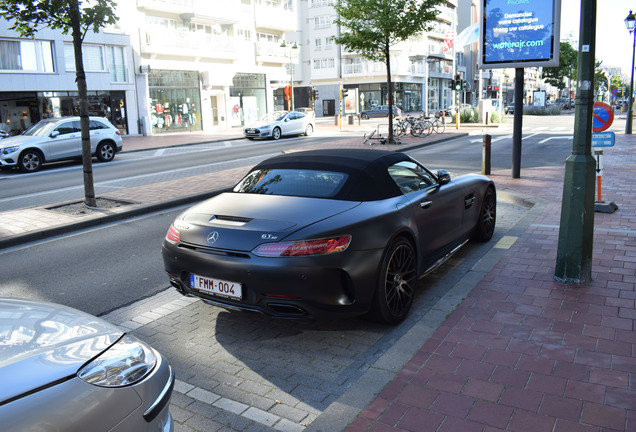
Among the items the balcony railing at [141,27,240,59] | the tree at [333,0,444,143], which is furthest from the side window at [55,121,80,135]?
the balcony railing at [141,27,240,59]

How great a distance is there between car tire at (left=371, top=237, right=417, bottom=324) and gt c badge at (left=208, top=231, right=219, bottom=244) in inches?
50.0

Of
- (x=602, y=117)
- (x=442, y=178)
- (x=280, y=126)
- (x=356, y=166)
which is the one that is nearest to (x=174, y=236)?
(x=356, y=166)

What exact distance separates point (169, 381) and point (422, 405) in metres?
1.51

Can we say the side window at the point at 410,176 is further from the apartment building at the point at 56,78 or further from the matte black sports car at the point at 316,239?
the apartment building at the point at 56,78

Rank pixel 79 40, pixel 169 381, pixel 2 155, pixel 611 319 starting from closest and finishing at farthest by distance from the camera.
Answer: pixel 169 381
pixel 611 319
pixel 79 40
pixel 2 155

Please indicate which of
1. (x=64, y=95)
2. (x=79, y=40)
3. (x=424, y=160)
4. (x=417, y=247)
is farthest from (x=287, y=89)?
(x=417, y=247)

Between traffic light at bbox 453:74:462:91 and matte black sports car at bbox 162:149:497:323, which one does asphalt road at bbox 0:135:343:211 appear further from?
traffic light at bbox 453:74:462:91

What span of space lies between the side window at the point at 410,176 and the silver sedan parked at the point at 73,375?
3.04 metres

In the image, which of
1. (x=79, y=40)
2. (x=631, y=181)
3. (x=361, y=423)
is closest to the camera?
(x=361, y=423)

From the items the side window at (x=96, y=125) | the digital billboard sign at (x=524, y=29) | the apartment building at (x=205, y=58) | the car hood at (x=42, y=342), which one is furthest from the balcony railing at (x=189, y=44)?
the car hood at (x=42, y=342)

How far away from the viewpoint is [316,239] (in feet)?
12.4

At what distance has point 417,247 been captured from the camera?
4703 mm

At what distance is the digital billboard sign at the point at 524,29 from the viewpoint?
1051 cm

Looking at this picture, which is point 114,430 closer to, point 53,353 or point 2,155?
point 53,353
